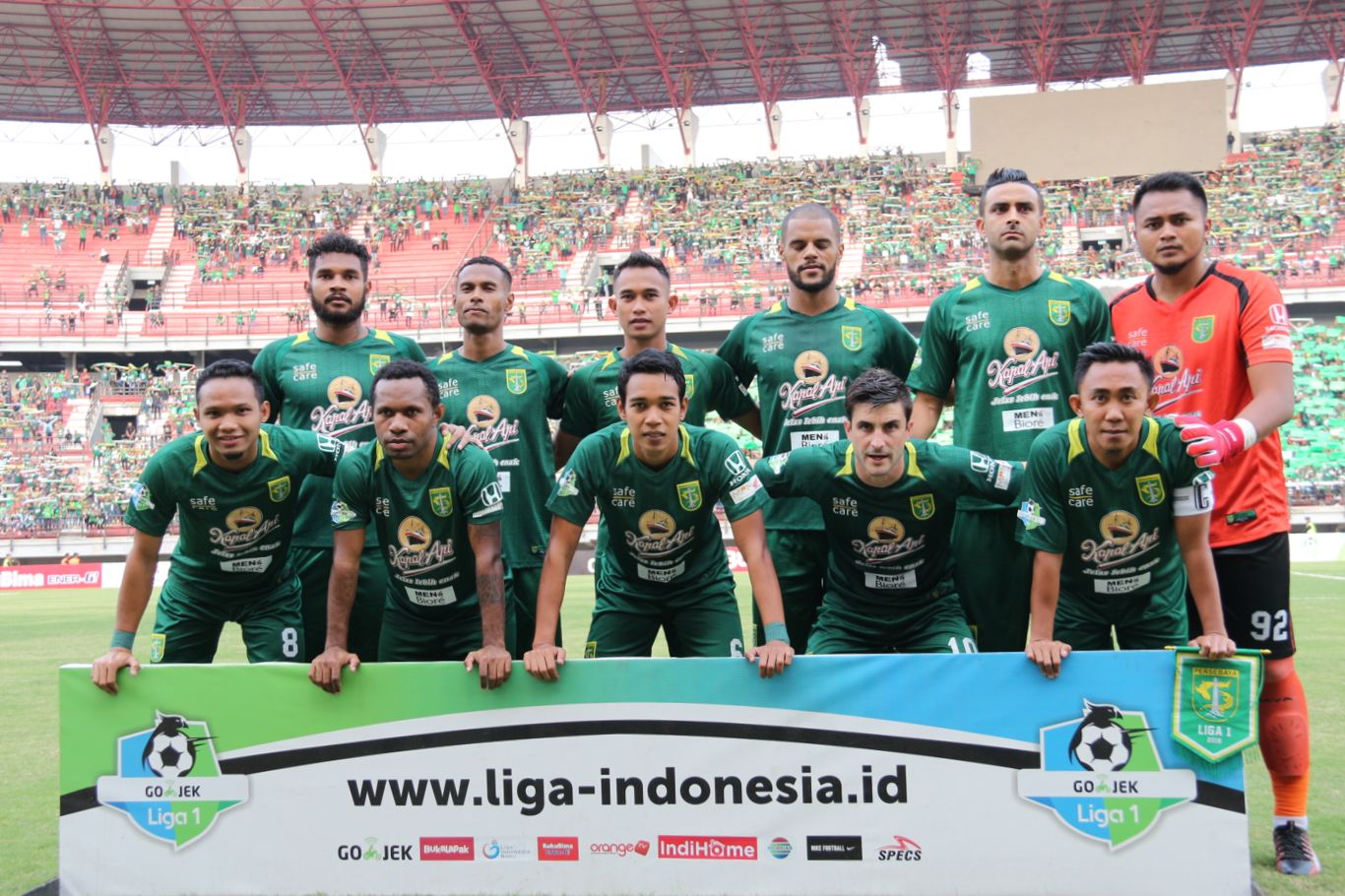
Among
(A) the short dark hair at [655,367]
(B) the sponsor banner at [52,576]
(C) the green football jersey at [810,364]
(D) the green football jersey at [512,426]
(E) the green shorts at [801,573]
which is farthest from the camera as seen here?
(B) the sponsor banner at [52,576]

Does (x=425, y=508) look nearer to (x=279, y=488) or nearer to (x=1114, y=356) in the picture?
(x=279, y=488)

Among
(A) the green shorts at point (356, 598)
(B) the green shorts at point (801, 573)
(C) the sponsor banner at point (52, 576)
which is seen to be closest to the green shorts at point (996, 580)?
(B) the green shorts at point (801, 573)

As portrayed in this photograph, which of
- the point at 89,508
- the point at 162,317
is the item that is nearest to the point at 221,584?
the point at 89,508

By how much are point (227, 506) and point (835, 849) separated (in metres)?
2.81

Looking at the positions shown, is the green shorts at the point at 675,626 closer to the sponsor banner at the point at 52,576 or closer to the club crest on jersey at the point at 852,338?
the club crest on jersey at the point at 852,338

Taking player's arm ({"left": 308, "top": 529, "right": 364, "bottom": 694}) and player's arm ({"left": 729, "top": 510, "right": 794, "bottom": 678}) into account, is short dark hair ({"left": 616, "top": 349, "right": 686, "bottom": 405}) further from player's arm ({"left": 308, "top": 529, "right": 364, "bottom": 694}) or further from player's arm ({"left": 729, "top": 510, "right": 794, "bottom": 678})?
player's arm ({"left": 308, "top": 529, "right": 364, "bottom": 694})

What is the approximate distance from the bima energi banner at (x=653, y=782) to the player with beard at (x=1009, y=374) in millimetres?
964

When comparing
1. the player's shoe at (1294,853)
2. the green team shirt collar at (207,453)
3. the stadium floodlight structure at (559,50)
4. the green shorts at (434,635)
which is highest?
the stadium floodlight structure at (559,50)

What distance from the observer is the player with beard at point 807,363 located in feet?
16.0

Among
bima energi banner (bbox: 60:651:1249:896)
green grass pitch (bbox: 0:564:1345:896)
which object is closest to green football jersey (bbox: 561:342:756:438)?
bima energi banner (bbox: 60:651:1249:896)

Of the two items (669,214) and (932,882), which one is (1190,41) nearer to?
(669,214)

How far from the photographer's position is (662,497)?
171 inches

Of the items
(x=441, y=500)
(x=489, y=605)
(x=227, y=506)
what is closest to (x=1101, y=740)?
(x=489, y=605)

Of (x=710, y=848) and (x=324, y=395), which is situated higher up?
(x=324, y=395)
